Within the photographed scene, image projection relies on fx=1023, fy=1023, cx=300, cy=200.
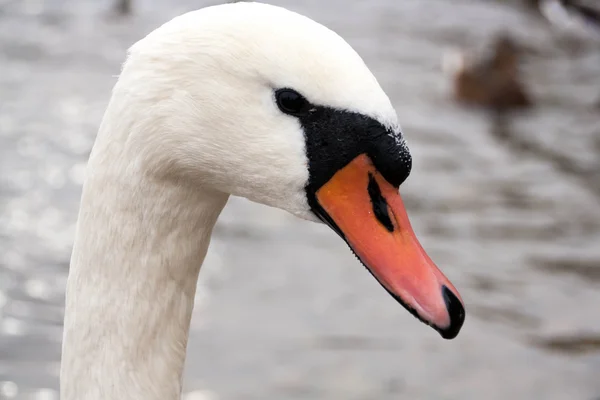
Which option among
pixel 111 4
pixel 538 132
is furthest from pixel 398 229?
pixel 111 4

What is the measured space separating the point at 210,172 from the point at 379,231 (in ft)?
1.30

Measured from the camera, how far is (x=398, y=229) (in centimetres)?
226

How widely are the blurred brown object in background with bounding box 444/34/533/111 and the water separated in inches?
9.6

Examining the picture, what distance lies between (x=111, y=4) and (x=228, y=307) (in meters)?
8.66

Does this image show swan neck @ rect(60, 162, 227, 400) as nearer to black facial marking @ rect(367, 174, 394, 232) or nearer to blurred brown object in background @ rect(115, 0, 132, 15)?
black facial marking @ rect(367, 174, 394, 232)

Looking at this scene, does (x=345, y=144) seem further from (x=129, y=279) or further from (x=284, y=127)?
(x=129, y=279)

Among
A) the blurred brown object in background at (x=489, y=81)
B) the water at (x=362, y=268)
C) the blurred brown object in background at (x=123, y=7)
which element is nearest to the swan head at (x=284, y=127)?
the water at (x=362, y=268)

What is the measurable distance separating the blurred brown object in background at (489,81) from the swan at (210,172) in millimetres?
10010

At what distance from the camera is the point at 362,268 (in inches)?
296

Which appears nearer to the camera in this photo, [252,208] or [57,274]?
[57,274]

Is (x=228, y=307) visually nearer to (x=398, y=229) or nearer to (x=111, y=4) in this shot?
(x=398, y=229)

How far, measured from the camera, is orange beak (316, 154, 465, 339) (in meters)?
2.19

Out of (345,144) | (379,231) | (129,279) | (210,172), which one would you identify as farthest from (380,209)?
(129,279)

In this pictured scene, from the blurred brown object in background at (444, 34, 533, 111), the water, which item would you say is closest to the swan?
the water
